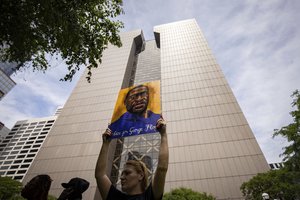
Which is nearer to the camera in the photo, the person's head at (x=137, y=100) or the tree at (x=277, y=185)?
the person's head at (x=137, y=100)

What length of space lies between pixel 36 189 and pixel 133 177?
1.75 m

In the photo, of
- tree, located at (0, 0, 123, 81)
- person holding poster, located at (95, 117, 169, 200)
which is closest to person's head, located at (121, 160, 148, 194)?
person holding poster, located at (95, 117, 169, 200)

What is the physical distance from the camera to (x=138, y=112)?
226 inches

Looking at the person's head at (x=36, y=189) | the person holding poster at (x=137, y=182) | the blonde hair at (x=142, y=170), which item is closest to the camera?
the person holding poster at (x=137, y=182)

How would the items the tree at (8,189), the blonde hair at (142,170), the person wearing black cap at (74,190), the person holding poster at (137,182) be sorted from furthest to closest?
the tree at (8,189) < the person wearing black cap at (74,190) < the blonde hair at (142,170) < the person holding poster at (137,182)

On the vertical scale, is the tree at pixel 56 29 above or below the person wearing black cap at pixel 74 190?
above

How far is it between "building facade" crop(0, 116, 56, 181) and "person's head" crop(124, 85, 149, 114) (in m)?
93.5

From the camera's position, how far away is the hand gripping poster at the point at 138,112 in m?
5.52

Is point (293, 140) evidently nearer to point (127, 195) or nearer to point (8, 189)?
point (127, 195)

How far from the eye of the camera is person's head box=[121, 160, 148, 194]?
247 cm

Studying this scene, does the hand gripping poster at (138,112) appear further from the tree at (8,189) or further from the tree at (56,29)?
the tree at (8,189)

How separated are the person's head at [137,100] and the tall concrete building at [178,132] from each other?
58.4 feet

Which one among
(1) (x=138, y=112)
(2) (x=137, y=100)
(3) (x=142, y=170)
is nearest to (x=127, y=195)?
(3) (x=142, y=170)

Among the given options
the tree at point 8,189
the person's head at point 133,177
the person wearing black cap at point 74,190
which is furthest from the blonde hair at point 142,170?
the tree at point 8,189
